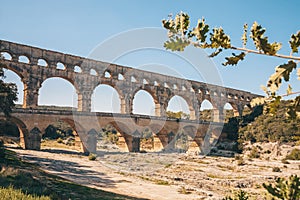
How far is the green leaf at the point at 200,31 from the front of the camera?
82.6 inches

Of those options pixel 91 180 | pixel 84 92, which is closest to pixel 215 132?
pixel 84 92

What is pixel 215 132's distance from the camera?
42.8m

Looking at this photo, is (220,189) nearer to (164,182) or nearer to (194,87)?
(164,182)

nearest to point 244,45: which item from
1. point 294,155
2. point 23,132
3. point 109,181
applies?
point 109,181

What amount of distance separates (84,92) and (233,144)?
20.9m

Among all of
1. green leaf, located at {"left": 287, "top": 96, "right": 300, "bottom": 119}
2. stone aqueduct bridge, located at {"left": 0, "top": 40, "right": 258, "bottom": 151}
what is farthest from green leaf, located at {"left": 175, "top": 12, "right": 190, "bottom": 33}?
Answer: stone aqueduct bridge, located at {"left": 0, "top": 40, "right": 258, "bottom": 151}

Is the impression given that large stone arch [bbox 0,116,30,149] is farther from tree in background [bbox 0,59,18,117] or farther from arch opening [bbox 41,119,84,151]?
arch opening [bbox 41,119,84,151]

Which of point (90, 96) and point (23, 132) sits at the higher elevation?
point (90, 96)

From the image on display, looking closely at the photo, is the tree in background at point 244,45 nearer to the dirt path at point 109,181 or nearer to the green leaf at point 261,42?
the green leaf at point 261,42

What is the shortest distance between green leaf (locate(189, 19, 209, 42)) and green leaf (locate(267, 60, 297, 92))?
0.60m

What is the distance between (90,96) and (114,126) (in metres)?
4.36

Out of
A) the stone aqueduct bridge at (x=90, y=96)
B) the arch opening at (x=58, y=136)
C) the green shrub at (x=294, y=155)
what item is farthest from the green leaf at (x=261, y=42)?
the arch opening at (x=58, y=136)

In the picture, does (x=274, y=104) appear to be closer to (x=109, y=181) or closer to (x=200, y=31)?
(x=200, y=31)

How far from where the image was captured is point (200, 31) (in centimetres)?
212
